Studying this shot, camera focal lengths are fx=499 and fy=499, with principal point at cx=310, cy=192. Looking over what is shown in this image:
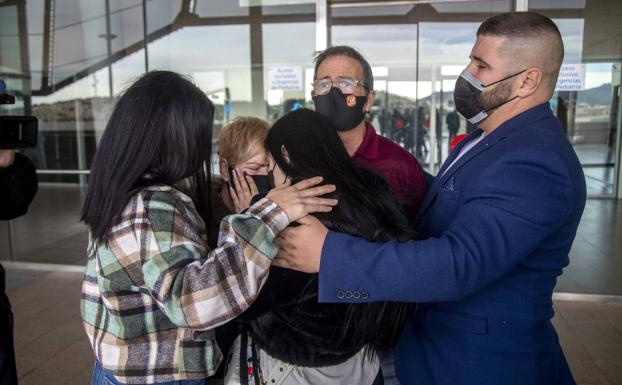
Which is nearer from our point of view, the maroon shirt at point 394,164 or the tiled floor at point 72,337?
the maroon shirt at point 394,164

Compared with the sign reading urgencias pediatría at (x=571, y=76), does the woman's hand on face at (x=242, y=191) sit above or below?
below

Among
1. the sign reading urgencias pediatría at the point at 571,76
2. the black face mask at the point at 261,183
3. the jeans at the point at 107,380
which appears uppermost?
the sign reading urgencias pediatría at the point at 571,76

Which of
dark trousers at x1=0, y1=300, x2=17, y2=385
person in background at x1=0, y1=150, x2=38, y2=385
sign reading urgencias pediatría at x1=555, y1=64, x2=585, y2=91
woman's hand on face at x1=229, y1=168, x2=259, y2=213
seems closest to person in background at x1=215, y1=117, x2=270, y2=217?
woman's hand on face at x1=229, y1=168, x2=259, y2=213

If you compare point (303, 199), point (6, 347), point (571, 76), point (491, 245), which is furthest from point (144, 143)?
point (571, 76)

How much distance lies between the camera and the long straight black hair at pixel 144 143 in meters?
1.12

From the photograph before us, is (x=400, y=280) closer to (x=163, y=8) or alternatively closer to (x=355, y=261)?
(x=355, y=261)

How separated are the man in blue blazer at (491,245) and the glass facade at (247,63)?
4522 mm

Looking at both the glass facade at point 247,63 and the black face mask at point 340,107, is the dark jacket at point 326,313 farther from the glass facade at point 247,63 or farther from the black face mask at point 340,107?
the glass facade at point 247,63

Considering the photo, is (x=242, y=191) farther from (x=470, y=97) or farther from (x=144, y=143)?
(x=470, y=97)

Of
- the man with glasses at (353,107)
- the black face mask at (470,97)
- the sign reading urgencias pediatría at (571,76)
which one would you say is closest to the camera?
the black face mask at (470,97)

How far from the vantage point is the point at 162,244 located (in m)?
1.05

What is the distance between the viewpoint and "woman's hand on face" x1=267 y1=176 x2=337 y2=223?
3.49ft

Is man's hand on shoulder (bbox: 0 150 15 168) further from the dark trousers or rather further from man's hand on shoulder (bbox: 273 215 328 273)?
man's hand on shoulder (bbox: 273 215 328 273)

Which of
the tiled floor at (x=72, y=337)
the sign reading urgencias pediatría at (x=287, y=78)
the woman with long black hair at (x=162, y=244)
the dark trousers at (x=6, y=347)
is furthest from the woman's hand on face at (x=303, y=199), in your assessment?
the sign reading urgencias pediatría at (x=287, y=78)
